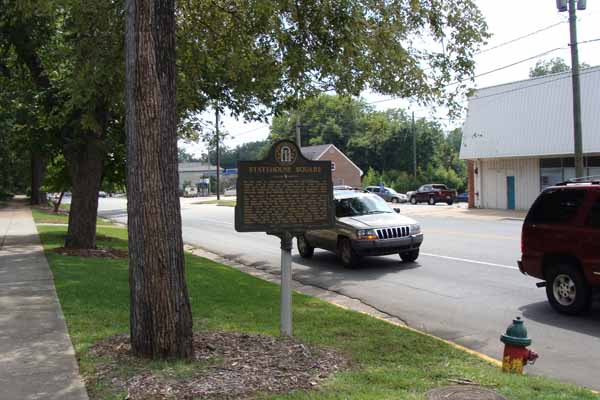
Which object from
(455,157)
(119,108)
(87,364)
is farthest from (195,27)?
(455,157)

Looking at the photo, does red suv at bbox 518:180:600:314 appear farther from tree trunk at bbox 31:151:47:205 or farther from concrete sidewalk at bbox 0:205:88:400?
tree trunk at bbox 31:151:47:205

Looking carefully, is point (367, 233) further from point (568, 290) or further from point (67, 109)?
point (67, 109)

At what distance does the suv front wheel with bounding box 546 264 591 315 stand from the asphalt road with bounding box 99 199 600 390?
150mm

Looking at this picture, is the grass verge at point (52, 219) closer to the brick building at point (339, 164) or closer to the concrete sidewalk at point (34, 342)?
the concrete sidewalk at point (34, 342)

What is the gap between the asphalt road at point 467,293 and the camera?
274 inches

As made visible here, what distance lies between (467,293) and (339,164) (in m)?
67.4

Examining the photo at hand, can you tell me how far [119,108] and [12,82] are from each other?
6200 millimetres

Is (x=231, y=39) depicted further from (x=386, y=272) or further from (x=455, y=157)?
(x=455, y=157)

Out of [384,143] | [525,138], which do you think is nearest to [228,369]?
[525,138]

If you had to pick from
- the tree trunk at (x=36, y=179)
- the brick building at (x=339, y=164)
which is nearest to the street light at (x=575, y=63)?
the tree trunk at (x=36, y=179)

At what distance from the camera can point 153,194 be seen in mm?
5570

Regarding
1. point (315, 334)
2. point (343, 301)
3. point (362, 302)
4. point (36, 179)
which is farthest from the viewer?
point (36, 179)

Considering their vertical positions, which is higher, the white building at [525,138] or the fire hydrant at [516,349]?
the white building at [525,138]

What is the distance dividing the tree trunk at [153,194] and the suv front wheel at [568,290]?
5576 mm
